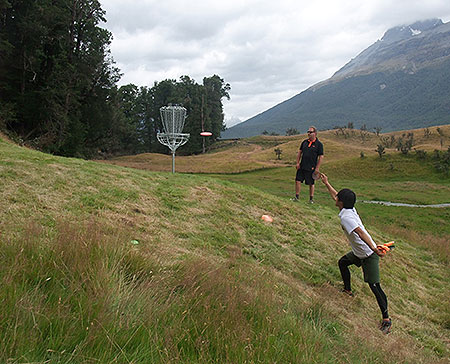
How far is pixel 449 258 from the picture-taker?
10.1m

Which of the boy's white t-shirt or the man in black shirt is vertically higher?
the man in black shirt

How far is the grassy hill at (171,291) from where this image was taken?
2.24 m

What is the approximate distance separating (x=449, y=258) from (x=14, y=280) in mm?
11360

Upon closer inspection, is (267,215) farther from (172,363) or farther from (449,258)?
(172,363)

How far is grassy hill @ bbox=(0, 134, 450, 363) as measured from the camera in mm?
2240

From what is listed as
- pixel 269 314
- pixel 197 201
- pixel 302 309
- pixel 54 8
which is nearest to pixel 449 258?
pixel 197 201

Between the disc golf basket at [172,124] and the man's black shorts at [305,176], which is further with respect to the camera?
the disc golf basket at [172,124]

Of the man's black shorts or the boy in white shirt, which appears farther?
the man's black shorts

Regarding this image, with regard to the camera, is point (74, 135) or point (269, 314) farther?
point (74, 135)

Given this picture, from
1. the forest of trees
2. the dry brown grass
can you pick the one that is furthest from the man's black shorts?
the dry brown grass

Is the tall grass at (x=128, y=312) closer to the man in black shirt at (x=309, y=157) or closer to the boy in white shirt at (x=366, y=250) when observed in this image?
the boy in white shirt at (x=366, y=250)

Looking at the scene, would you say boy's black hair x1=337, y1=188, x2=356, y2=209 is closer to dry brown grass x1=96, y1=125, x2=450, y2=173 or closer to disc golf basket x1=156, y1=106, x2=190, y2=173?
disc golf basket x1=156, y1=106, x2=190, y2=173

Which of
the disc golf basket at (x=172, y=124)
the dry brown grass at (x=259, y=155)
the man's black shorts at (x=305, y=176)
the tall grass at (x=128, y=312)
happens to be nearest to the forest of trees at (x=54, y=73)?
the dry brown grass at (x=259, y=155)

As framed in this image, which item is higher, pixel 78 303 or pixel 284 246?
pixel 78 303
